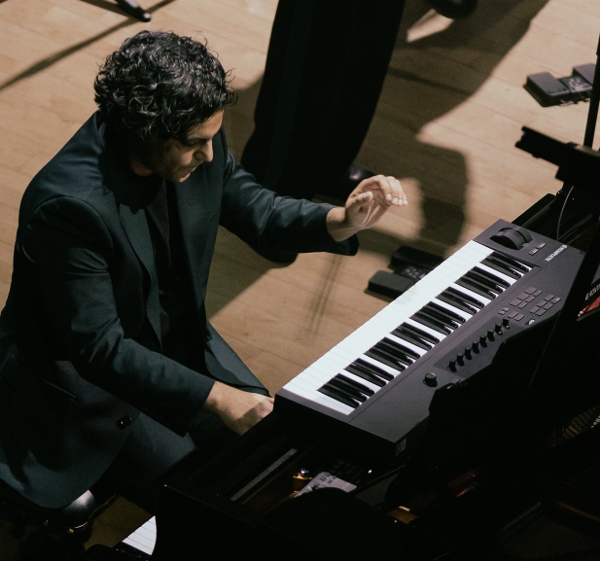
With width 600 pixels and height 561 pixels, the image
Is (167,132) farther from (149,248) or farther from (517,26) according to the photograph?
(517,26)

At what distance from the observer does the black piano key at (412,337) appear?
2291 millimetres

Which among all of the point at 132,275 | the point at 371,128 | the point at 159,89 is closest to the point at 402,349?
the point at 132,275

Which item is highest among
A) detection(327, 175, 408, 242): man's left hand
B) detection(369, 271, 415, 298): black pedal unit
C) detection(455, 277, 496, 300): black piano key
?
detection(327, 175, 408, 242): man's left hand

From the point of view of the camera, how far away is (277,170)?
3723 mm

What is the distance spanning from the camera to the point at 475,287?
2.46 meters

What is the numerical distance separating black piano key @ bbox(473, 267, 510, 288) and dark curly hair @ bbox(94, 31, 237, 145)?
2.46 feet

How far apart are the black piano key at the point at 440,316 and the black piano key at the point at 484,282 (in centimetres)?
13

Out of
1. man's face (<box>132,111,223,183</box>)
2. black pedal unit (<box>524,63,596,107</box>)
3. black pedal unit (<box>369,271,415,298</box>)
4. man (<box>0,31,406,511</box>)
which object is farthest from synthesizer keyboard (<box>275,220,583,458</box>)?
black pedal unit (<box>524,63,596,107</box>)

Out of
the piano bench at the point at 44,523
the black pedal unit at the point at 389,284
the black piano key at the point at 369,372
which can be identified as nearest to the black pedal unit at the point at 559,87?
the black pedal unit at the point at 389,284

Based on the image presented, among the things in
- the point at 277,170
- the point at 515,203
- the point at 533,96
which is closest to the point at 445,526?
the point at 277,170

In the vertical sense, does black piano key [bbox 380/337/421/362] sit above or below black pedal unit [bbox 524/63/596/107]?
above

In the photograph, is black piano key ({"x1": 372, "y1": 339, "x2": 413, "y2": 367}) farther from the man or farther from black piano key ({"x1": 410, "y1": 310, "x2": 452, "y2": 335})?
the man

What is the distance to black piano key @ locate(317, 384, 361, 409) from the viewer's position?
2.10 metres

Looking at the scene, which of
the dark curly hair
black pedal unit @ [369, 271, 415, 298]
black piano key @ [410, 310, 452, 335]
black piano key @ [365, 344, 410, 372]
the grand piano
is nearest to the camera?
the grand piano
